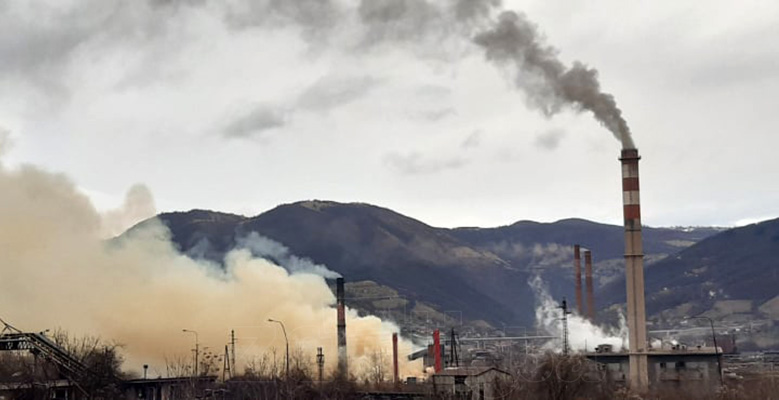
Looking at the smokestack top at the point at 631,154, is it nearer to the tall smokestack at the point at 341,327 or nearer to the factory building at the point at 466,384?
the factory building at the point at 466,384

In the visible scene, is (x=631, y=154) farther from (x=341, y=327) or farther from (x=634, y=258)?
(x=341, y=327)

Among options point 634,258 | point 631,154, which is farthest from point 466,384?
point 631,154

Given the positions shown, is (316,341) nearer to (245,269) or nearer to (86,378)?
(245,269)

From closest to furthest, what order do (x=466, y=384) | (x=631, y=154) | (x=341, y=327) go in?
(x=466, y=384), (x=631, y=154), (x=341, y=327)

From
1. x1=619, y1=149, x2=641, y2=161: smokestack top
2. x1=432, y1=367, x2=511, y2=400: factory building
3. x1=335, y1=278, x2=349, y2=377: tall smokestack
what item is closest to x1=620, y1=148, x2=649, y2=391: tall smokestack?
x1=619, y1=149, x2=641, y2=161: smokestack top

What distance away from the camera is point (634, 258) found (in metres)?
111

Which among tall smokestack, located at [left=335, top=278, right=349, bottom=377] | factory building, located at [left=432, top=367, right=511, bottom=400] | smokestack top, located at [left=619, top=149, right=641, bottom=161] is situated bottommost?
factory building, located at [left=432, top=367, right=511, bottom=400]

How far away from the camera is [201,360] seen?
14300cm

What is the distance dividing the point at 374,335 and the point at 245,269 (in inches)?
889

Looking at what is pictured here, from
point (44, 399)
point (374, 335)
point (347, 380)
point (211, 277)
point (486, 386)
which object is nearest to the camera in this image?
point (44, 399)

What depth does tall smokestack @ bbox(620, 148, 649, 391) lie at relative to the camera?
110438mm

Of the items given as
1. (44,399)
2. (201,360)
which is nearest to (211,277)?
(201,360)

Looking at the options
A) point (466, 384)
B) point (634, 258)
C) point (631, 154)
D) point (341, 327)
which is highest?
point (631, 154)

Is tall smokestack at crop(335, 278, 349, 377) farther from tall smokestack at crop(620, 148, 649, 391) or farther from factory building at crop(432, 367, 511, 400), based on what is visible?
tall smokestack at crop(620, 148, 649, 391)
